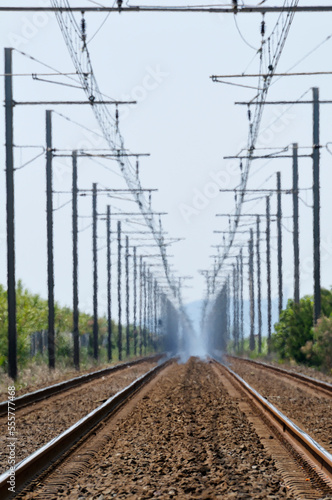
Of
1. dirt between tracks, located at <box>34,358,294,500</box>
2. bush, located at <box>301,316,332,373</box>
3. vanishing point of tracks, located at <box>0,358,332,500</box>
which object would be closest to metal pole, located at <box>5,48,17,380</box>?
vanishing point of tracks, located at <box>0,358,332,500</box>

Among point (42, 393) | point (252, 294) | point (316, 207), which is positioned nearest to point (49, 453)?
point (42, 393)

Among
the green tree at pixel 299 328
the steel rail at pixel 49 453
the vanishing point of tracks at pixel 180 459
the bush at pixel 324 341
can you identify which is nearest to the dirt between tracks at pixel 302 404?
the vanishing point of tracks at pixel 180 459

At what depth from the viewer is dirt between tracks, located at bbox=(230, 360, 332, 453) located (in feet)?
40.7

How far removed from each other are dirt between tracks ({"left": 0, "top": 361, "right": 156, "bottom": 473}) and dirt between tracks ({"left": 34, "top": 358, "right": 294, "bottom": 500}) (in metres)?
0.97

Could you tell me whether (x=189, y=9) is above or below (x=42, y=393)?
above

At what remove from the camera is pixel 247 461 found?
931 centimetres

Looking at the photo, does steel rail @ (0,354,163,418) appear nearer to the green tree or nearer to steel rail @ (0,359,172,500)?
steel rail @ (0,359,172,500)

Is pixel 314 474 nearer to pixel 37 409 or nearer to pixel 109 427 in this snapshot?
pixel 109 427

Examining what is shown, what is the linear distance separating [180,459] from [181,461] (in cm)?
13

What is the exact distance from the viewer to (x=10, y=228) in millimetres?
24094

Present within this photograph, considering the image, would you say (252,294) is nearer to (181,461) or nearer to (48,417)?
(48,417)

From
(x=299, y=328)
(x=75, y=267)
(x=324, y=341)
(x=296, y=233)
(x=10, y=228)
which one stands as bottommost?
(x=324, y=341)

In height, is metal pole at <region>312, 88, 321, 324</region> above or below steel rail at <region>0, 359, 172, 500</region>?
above

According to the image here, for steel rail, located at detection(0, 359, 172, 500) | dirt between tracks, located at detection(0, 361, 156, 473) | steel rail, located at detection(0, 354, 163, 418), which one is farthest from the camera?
steel rail, located at detection(0, 354, 163, 418)
